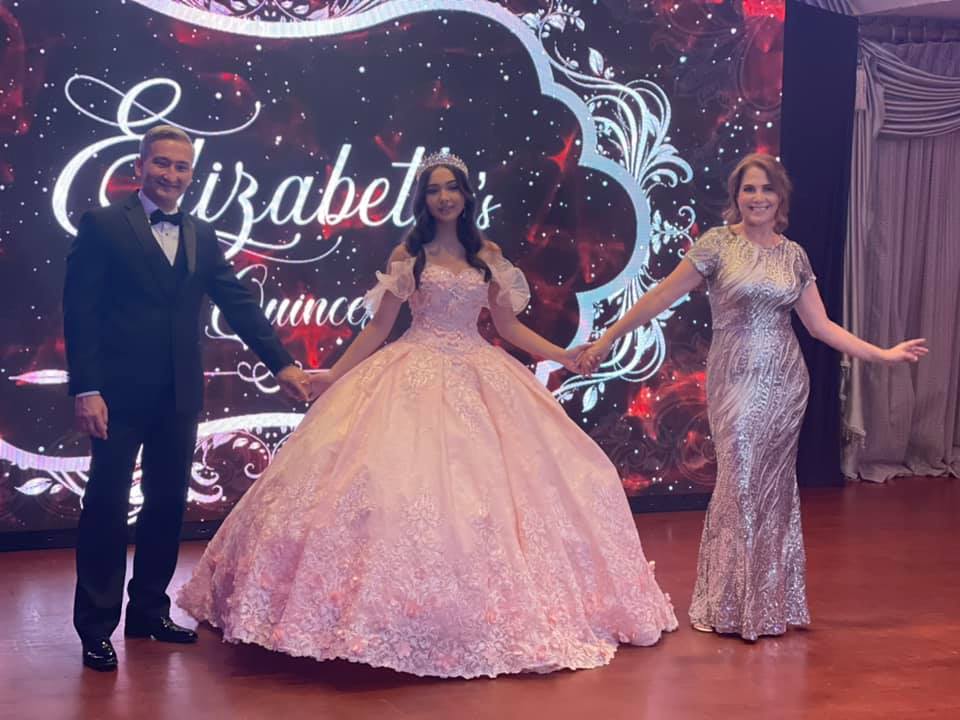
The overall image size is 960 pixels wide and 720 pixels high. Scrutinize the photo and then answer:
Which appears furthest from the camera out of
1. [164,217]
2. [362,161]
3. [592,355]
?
[362,161]

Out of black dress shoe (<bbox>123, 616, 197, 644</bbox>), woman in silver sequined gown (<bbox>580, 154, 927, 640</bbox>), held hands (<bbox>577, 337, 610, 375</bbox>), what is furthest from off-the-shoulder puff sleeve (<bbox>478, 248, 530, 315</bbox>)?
black dress shoe (<bbox>123, 616, 197, 644</bbox>)

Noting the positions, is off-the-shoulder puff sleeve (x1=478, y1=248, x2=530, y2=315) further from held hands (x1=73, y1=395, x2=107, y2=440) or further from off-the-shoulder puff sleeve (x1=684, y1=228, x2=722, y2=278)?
held hands (x1=73, y1=395, x2=107, y2=440)

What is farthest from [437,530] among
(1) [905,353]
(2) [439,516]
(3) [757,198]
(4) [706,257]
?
(1) [905,353]

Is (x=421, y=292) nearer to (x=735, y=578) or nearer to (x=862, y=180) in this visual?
(x=735, y=578)

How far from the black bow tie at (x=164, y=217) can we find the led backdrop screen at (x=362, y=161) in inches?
72.2

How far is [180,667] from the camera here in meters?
4.11

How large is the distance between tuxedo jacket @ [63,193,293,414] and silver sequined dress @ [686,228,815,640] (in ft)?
6.17

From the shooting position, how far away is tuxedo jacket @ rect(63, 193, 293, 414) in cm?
409

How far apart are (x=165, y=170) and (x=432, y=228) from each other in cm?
100

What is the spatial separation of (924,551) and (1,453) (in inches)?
174

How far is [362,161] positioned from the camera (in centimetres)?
639

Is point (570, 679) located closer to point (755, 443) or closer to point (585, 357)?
point (755, 443)

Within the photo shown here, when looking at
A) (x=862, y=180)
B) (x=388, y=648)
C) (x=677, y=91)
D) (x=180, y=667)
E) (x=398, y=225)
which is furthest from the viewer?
(x=862, y=180)

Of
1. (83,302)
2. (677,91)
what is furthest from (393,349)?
(677,91)
